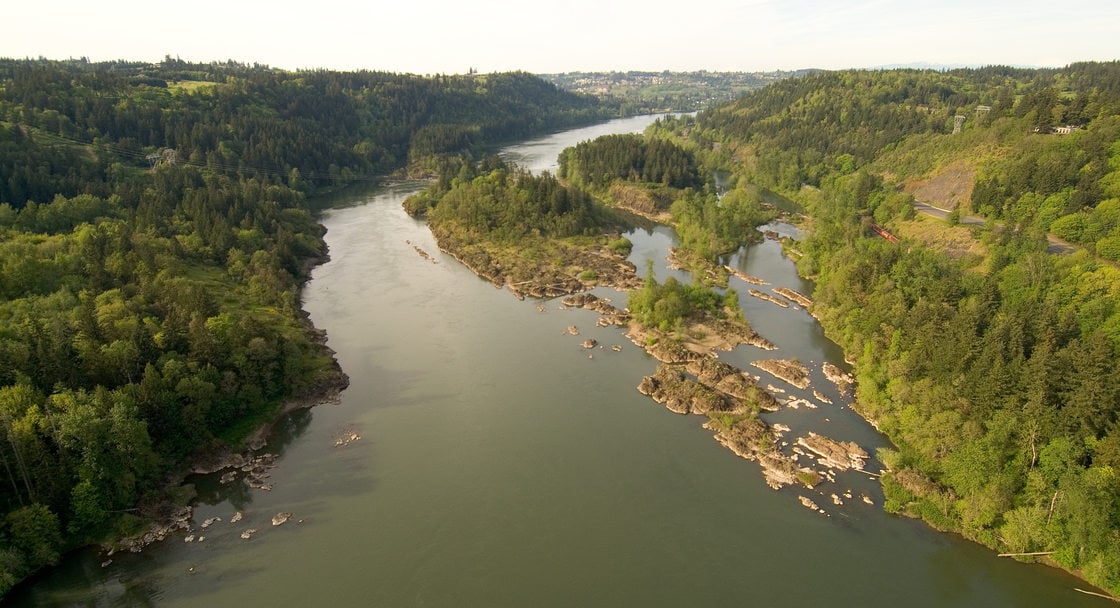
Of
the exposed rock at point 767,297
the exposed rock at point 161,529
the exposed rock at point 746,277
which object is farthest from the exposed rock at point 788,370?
the exposed rock at point 161,529

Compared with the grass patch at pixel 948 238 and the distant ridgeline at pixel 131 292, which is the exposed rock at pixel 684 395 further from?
the grass patch at pixel 948 238

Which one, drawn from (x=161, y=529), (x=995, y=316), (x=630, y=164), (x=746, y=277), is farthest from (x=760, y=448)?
(x=630, y=164)

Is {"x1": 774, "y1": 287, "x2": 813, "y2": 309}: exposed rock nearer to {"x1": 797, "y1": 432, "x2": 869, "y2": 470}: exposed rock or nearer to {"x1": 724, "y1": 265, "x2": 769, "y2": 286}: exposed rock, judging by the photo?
{"x1": 724, "y1": 265, "x2": 769, "y2": 286}: exposed rock

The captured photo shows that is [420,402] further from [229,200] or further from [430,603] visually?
[229,200]

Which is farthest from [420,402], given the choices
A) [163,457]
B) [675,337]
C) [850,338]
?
[850,338]

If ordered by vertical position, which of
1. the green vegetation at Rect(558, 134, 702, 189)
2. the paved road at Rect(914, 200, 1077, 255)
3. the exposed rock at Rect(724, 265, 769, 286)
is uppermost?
the green vegetation at Rect(558, 134, 702, 189)

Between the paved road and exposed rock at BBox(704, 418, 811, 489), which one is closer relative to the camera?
exposed rock at BBox(704, 418, 811, 489)

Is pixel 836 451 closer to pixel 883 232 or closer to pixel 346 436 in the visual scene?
pixel 346 436

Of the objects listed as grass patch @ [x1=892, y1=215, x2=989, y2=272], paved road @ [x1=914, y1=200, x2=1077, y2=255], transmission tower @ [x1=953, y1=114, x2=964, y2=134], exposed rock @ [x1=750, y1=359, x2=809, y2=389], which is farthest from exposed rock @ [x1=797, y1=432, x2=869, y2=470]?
transmission tower @ [x1=953, y1=114, x2=964, y2=134]
